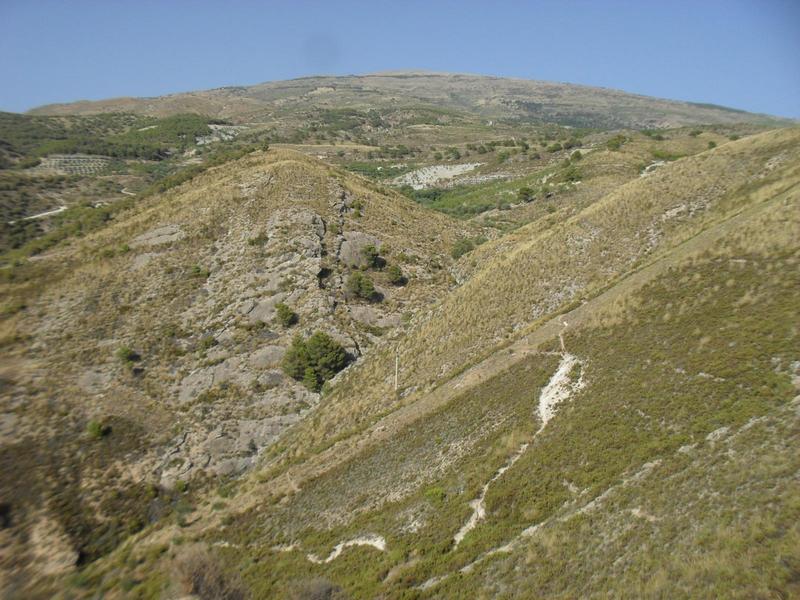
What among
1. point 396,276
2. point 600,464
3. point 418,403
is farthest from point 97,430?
point 600,464

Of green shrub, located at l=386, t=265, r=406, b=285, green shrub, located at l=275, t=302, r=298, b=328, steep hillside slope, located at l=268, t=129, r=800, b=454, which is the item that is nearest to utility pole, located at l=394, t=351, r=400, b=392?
steep hillside slope, located at l=268, t=129, r=800, b=454

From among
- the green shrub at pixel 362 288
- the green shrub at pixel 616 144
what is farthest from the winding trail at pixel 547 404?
the green shrub at pixel 616 144

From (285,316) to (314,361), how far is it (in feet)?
21.4

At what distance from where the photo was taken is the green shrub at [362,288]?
4600cm

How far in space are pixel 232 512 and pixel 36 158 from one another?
139 m

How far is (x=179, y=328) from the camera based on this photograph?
141 feet

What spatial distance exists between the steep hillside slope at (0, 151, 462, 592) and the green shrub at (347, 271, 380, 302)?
1.98 feet

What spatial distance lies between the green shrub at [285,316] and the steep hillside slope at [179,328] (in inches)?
6.5

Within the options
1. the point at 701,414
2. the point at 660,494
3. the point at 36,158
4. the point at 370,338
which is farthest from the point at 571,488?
the point at 36,158

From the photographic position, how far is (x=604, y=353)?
942 inches

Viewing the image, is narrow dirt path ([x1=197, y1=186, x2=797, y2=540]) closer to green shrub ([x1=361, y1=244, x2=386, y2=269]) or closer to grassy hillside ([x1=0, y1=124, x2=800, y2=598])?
grassy hillside ([x1=0, y1=124, x2=800, y2=598])

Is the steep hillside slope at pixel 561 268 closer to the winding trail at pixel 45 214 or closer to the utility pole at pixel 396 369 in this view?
the utility pole at pixel 396 369

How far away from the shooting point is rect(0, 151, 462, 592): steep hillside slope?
97.4 feet

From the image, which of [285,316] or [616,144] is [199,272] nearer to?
[285,316]
